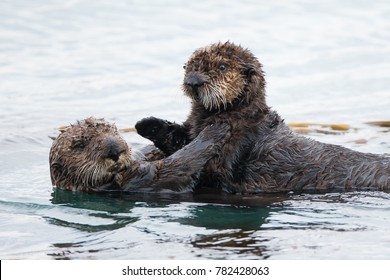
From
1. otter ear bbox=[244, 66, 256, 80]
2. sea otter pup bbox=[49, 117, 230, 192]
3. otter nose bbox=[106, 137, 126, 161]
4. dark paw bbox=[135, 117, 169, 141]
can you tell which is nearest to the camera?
otter nose bbox=[106, 137, 126, 161]

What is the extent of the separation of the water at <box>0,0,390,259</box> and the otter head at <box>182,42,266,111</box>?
0.97 m

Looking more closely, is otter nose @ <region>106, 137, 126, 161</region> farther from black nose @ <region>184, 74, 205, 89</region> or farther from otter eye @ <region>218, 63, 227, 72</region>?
otter eye @ <region>218, 63, 227, 72</region>

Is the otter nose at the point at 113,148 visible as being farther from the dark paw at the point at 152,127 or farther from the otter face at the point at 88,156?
the dark paw at the point at 152,127

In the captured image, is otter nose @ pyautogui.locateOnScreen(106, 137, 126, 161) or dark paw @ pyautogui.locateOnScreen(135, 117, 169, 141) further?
dark paw @ pyautogui.locateOnScreen(135, 117, 169, 141)

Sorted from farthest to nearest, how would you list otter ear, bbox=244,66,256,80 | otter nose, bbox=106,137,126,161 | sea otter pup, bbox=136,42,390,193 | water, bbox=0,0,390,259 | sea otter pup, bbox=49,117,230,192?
otter ear, bbox=244,66,256,80
sea otter pup, bbox=136,42,390,193
sea otter pup, bbox=49,117,230,192
otter nose, bbox=106,137,126,161
water, bbox=0,0,390,259

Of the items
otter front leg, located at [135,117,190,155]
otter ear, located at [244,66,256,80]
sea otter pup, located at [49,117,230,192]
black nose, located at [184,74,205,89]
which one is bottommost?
sea otter pup, located at [49,117,230,192]

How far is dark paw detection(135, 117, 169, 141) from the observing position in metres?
8.27

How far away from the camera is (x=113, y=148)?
7688 mm

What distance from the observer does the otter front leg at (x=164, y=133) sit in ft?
27.2

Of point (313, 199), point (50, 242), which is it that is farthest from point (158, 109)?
point (50, 242)

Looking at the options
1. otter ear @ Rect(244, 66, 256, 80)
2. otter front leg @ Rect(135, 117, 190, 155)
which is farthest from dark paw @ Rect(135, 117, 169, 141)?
otter ear @ Rect(244, 66, 256, 80)

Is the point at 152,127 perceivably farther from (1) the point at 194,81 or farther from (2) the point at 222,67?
(2) the point at 222,67

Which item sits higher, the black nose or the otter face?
the black nose
